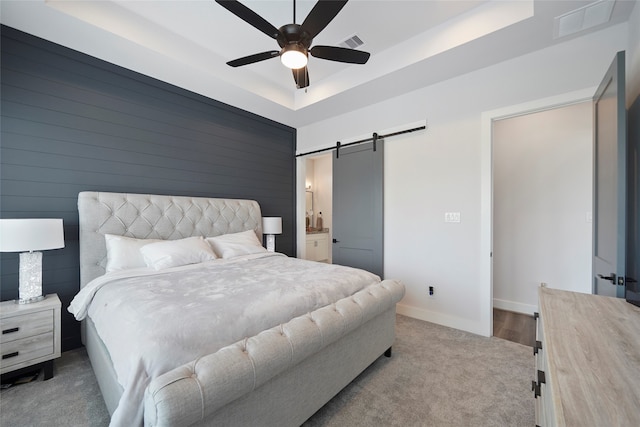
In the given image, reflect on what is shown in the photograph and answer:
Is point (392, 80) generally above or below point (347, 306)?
above

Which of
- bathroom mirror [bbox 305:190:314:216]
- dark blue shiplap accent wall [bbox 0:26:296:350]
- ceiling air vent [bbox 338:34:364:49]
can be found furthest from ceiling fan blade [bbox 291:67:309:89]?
bathroom mirror [bbox 305:190:314:216]

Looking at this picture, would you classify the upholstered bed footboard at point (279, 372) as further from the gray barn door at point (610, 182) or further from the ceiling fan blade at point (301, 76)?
the ceiling fan blade at point (301, 76)

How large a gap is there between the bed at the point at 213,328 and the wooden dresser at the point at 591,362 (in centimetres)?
101

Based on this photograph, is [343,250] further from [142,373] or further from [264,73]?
[142,373]

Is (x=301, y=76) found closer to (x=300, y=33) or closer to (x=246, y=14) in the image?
(x=300, y=33)

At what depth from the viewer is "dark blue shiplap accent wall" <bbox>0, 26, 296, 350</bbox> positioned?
2.21 metres

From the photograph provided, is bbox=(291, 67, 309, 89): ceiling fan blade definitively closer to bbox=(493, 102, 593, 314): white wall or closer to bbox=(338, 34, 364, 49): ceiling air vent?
bbox=(338, 34, 364, 49): ceiling air vent

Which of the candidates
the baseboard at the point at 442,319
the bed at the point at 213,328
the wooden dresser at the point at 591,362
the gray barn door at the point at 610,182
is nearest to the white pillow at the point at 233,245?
the bed at the point at 213,328

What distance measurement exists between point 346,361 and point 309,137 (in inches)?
142

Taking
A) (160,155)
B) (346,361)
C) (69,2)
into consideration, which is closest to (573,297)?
(346,361)

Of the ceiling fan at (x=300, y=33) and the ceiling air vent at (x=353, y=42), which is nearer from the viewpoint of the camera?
the ceiling fan at (x=300, y=33)

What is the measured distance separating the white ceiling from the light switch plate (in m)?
1.57

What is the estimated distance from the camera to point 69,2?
2062 millimetres

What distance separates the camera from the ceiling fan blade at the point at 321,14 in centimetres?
157
